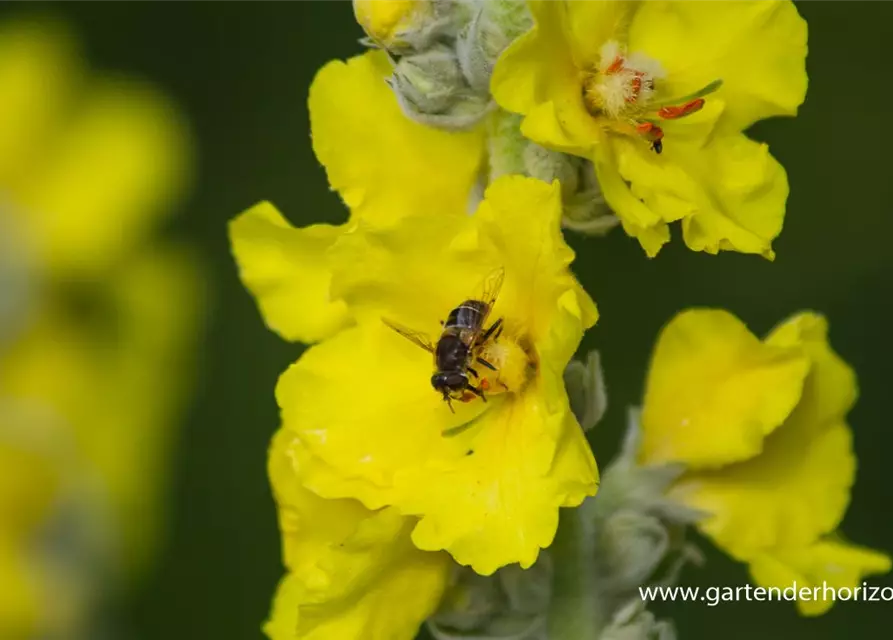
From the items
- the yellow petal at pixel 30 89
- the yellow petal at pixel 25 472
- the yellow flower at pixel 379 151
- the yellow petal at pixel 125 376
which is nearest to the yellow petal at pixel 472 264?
the yellow flower at pixel 379 151

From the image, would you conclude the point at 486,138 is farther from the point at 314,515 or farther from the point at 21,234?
the point at 21,234

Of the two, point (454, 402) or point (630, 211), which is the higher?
point (630, 211)

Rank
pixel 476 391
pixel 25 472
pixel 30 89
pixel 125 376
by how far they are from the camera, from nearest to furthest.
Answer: pixel 476 391, pixel 25 472, pixel 125 376, pixel 30 89

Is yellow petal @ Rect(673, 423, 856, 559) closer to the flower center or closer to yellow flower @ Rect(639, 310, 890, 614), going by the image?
yellow flower @ Rect(639, 310, 890, 614)

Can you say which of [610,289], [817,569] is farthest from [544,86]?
[610,289]

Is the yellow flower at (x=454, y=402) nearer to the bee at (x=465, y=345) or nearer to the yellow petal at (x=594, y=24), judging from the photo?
the bee at (x=465, y=345)

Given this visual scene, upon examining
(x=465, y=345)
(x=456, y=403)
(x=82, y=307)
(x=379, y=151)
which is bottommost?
(x=82, y=307)

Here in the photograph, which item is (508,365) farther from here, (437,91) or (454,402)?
(437,91)
